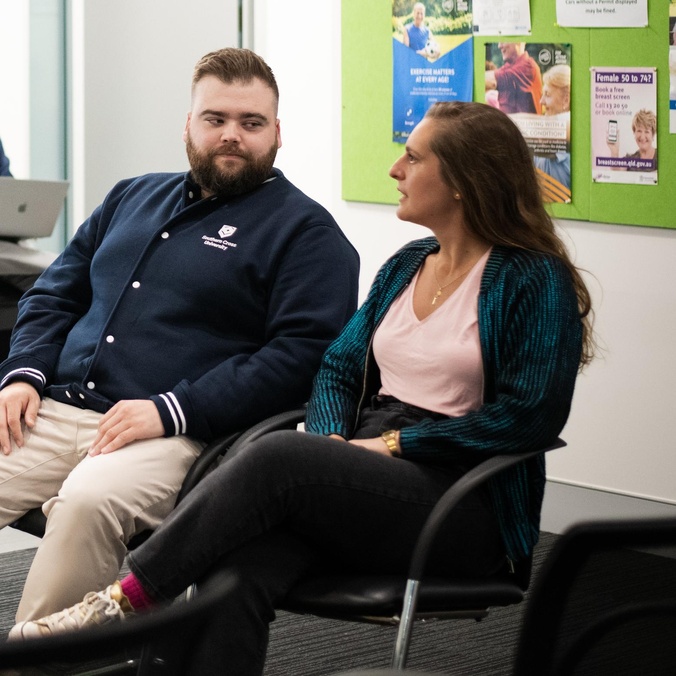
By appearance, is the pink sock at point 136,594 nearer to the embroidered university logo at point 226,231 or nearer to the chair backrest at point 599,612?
the embroidered university logo at point 226,231

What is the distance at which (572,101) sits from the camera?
3.85 meters

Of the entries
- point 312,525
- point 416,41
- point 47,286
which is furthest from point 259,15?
point 312,525

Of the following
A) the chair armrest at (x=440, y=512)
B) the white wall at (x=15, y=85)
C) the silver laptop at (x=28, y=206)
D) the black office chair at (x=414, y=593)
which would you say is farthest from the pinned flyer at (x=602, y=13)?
the white wall at (x=15, y=85)

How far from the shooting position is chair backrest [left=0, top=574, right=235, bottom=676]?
782mm

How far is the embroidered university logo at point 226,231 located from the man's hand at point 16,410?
1.72 ft

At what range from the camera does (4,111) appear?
216 inches

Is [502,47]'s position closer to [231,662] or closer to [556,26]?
[556,26]

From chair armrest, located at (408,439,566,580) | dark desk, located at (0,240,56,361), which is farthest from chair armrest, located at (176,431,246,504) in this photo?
dark desk, located at (0,240,56,361)

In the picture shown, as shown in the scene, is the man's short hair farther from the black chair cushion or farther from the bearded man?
the black chair cushion

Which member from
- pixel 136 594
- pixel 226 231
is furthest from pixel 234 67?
pixel 136 594

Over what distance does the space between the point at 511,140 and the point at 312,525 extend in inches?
32.4

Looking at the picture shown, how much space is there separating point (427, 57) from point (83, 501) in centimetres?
260

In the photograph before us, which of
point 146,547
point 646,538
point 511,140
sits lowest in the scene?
A: point 146,547

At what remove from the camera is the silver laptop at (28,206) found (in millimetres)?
3074
